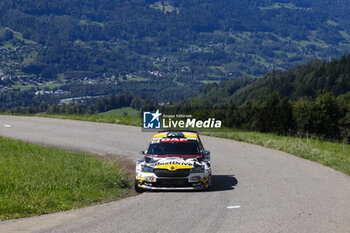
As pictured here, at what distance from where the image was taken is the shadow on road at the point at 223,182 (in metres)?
13.6

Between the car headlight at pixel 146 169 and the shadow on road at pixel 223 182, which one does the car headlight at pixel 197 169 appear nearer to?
the shadow on road at pixel 223 182

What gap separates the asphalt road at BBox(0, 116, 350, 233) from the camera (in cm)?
916

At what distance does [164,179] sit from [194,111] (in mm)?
31265

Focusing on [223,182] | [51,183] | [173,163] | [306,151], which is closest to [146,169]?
[173,163]

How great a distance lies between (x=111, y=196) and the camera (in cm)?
1248

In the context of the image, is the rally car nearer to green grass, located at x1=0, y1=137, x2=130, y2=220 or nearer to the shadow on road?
the shadow on road

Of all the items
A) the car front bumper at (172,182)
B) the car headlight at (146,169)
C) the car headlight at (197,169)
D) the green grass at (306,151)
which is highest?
the car headlight at (197,169)

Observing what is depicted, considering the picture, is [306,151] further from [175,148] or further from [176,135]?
[175,148]

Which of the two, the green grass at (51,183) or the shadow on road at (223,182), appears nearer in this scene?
→ the green grass at (51,183)

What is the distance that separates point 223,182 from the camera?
1463cm

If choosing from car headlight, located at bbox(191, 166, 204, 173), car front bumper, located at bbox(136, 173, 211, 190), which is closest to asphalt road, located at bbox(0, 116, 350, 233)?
car front bumper, located at bbox(136, 173, 211, 190)

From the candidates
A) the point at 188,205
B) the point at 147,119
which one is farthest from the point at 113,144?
the point at 188,205

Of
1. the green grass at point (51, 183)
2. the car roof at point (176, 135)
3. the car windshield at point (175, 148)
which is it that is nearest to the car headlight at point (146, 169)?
the green grass at point (51, 183)

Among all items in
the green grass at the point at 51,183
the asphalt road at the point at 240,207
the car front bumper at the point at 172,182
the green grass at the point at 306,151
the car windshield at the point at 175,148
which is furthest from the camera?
the green grass at the point at 306,151
